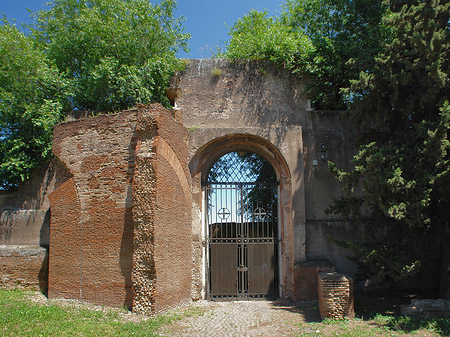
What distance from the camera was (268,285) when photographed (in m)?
9.98

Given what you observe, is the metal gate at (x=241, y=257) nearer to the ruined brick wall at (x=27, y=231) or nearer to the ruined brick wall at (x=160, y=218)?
the ruined brick wall at (x=160, y=218)

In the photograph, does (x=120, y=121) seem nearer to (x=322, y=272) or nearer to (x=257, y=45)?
(x=257, y=45)

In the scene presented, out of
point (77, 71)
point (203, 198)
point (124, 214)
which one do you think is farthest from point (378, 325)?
point (77, 71)

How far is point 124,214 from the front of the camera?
868 centimetres

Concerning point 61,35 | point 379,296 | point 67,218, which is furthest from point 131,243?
point 61,35

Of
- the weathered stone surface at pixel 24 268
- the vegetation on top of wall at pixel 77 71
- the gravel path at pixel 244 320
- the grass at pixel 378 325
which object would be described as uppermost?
the vegetation on top of wall at pixel 77 71

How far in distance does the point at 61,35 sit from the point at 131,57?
2980mm

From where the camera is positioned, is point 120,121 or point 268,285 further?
point 268,285

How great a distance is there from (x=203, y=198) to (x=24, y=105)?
→ 20.2 feet

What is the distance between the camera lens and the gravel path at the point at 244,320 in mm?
6984

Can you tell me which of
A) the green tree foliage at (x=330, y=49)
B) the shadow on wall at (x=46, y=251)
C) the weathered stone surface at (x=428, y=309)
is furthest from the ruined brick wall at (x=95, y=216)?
the weathered stone surface at (x=428, y=309)

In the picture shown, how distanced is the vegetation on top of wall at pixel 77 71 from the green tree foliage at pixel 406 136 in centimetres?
546

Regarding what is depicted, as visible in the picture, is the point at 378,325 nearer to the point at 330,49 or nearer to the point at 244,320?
the point at 244,320

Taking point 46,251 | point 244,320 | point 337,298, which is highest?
point 46,251
